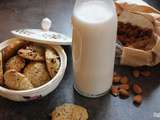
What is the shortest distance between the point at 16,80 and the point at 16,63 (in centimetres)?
6

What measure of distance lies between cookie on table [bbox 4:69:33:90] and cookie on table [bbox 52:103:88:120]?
0.26 ft

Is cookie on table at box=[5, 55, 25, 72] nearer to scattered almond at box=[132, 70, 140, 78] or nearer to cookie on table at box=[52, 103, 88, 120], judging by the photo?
cookie on table at box=[52, 103, 88, 120]

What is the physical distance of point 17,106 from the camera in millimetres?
693

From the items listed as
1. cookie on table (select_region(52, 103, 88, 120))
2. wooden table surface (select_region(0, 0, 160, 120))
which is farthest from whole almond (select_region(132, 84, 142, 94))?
cookie on table (select_region(52, 103, 88, 120))

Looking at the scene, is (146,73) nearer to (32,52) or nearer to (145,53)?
(145,53)

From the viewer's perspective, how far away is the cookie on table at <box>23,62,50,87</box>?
0.67m

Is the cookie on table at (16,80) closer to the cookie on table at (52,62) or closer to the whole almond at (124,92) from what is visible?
the cookie on table at (52,62)

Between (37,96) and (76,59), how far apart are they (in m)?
0.11

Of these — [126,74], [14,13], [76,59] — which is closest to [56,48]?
[76,59]

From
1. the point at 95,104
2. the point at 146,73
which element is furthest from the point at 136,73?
the point at 95,104

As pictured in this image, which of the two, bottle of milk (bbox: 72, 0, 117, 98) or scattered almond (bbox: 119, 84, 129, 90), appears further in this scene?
scattered almond (bbox: 119, 84, 129, 90)

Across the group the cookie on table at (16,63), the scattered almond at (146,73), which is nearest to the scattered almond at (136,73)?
the scattered almond at (146,73)

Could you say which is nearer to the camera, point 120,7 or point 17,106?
point 17,106

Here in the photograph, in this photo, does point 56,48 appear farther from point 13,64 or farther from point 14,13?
point 14,13
